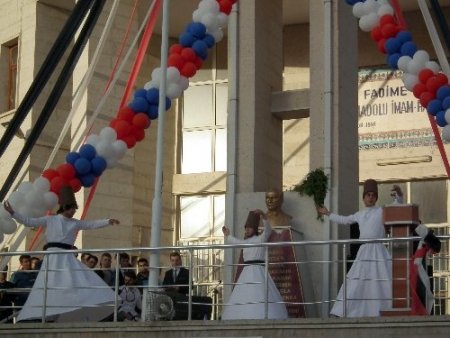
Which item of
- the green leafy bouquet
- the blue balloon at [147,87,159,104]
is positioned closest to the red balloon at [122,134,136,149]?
the blue balloon at [147,87,159,104]

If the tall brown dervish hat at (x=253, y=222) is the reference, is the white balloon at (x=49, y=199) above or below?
above

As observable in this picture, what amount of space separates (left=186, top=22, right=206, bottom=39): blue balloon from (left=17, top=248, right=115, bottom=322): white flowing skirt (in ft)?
13.2

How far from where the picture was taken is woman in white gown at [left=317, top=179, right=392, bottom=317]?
Answer: 1527 cm

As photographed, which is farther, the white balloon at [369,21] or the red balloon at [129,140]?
the white balloon at [369,21]

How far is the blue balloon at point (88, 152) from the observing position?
17016 millimetres

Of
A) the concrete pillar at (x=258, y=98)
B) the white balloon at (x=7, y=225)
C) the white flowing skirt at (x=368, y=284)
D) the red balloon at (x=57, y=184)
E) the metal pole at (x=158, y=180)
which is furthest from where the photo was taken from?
the concrete pillar at (x=258, y=98)

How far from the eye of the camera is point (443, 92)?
1670 cm

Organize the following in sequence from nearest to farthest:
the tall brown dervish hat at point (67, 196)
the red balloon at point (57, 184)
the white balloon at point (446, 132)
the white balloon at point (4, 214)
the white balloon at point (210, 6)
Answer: the tall brown dervish hat at point (67, 196) → the white balloon at point (4, 214) → the white balloon at point (446, 132) → the red balloon at point (57, 184) → the white balloon at point (210, 6)

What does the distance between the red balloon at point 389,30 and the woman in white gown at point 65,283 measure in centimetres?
491

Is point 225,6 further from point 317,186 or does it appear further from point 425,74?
point 425,74

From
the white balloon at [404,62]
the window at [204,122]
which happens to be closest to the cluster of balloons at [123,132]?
the white balloon at [404,62]

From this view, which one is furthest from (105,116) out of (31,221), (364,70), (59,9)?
(31,221)

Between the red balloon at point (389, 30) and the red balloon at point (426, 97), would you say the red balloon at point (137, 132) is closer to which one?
the red balloon at point (389, 30)

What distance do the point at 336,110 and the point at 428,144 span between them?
15.1 ft
